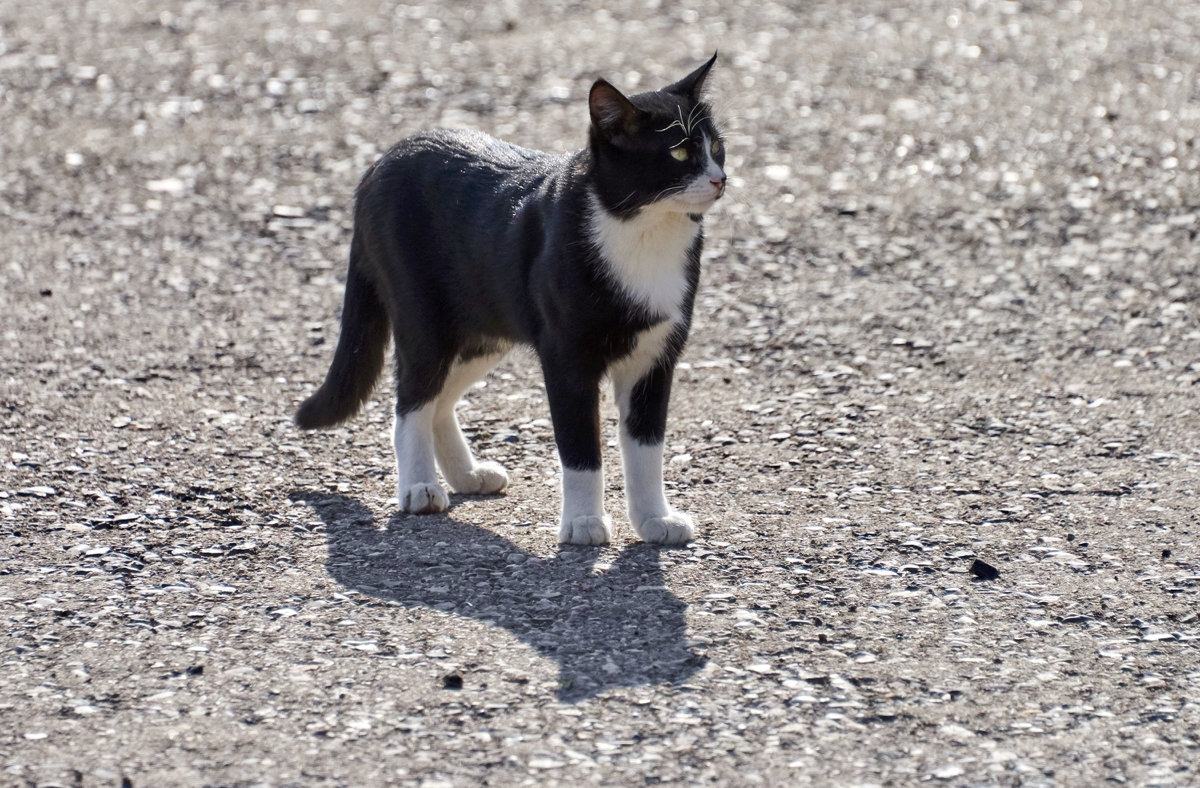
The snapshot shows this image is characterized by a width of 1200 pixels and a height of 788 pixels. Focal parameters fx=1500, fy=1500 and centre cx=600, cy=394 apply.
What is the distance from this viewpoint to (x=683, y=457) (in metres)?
5.23

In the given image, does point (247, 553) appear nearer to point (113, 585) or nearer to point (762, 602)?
point (113, 585)

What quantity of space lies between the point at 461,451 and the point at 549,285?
89 cm

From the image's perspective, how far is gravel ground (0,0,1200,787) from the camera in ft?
11.1

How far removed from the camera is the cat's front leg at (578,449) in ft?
14.2

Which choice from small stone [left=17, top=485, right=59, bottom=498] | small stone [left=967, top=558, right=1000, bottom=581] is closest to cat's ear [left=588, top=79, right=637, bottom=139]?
small stone [left=967, top=558, right=1000, bottom=581]

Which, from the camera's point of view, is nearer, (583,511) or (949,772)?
(949,772)

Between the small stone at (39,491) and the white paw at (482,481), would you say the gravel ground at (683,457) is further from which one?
the white paw at (482,481)

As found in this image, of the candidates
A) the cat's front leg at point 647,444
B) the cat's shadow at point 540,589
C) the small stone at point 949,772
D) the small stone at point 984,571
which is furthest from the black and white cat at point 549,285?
the small stone at point 949,772

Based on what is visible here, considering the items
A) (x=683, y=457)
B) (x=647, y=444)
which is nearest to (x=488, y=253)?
(x=647, y=444)

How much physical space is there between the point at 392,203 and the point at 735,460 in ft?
4.81

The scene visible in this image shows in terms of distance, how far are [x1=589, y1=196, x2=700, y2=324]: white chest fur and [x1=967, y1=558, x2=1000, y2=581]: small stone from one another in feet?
3.65

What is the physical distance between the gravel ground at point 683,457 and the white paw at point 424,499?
9cm

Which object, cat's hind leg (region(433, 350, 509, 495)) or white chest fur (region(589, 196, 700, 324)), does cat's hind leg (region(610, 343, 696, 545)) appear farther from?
cat's hind leg (region(433, 350, 509, 495))

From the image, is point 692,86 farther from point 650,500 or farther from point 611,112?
point 650,500
